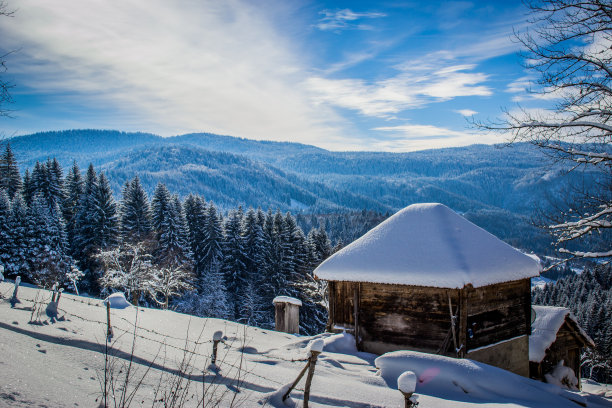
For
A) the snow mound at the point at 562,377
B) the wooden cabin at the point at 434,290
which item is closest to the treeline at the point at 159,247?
the snow mound at the point at 562,377

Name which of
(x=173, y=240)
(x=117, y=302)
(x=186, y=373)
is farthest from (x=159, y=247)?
(x=186, y=373)

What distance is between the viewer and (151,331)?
26.7ft

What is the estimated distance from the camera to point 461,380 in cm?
633

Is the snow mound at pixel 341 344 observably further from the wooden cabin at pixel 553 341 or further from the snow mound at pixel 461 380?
the wooden cabin at pixel 553 341

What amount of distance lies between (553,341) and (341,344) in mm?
10551

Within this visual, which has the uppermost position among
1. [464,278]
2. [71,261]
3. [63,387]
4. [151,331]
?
[464,278]

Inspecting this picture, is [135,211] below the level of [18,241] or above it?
above

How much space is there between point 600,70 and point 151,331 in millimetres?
10208

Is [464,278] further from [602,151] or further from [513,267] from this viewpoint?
[602,151]

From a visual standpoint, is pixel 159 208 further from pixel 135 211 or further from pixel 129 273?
pixel 129 273

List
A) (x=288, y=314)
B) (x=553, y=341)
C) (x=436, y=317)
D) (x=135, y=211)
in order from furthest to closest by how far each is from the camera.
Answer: (x=135, y=211), (x=553, y=341), (x=288, y=314), (x=436, y=317)

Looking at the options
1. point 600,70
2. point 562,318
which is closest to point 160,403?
point 600,70

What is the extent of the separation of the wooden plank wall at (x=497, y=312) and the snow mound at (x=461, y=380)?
126 inches

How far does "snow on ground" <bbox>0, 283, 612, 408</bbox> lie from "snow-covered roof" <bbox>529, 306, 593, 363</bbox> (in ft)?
29.3
